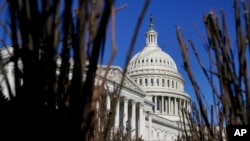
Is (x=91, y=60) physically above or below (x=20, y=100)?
above

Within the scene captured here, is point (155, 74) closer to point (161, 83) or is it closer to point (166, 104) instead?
point (161, 83)

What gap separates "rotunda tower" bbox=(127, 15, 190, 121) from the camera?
335 ft

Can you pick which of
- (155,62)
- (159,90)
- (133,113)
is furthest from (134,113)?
(155,62)

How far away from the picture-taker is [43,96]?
3119 mm

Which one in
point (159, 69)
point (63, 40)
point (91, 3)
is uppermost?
point (159, 69)

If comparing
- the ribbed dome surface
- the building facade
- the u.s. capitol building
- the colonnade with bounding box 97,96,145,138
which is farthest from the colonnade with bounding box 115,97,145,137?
the ribbed dome surface

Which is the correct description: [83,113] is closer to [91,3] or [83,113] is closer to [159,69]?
[91,3]

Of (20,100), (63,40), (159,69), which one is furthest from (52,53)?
(159,69)

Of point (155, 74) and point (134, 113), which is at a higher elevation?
point (155, 74)

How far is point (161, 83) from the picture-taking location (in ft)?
343

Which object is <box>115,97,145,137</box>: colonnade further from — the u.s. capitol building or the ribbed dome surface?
the ribbed dome surface

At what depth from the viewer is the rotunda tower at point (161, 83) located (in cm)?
10225

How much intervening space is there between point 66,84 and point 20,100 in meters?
0.67

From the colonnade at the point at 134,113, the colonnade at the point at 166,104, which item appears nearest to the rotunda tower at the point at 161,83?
the colonnade at the point at 166,104
